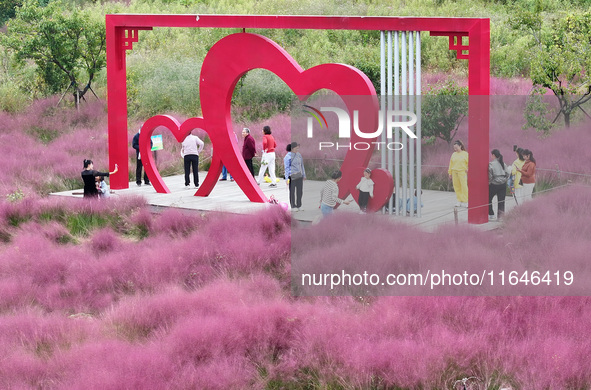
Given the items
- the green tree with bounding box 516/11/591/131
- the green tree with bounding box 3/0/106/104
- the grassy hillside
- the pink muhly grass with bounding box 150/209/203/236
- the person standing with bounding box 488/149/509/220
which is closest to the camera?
the person standing with bounding box 488/149/509/220

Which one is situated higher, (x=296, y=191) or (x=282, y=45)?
(x=282, y=45)

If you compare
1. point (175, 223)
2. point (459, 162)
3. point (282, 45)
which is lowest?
point (175, 223)

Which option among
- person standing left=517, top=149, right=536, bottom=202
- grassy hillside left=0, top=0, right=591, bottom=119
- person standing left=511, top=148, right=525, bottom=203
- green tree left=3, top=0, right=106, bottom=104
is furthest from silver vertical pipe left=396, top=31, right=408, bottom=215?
green tree left=3, top=0, right=106, bottom=104

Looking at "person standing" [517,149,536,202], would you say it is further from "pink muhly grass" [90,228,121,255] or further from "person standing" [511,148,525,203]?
"pink muhly grass" [90,228,121,255]

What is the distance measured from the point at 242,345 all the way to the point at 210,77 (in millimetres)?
7569

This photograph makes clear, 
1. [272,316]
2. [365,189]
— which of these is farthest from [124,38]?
[272,316]

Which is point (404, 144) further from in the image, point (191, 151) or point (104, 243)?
point (191, 151)

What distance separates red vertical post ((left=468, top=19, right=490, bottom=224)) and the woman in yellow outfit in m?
0.48

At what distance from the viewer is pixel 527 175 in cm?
1329

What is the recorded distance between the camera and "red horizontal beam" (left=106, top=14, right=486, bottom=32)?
41.0 ft

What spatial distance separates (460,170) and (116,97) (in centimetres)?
701

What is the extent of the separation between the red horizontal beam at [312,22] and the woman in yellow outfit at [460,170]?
1.88 meters

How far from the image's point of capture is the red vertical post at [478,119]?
485 inches

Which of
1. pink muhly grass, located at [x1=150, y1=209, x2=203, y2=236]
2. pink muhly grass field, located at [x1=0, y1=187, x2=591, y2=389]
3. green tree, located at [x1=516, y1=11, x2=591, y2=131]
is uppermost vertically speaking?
green tree, located at [x1=516, y1=11, x2=591, y2=131]
